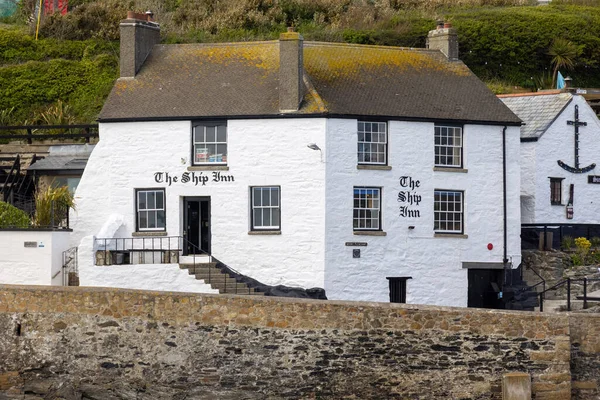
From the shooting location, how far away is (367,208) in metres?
34.6

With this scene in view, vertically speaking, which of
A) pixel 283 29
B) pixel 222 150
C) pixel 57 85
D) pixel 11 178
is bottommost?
pixel 11 178

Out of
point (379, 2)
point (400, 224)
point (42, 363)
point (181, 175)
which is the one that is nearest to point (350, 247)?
point (400, 224)

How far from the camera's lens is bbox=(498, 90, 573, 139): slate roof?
39.3 meters

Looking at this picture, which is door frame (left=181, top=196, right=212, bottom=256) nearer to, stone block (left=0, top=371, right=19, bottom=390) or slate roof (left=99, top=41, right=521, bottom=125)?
slate roof (left=99, top=41, right=521, bottom=125)

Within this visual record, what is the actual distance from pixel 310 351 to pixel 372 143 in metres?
8.99

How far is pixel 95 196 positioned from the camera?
35.4m

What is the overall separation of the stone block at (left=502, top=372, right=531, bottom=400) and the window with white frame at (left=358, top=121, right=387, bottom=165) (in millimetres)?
9230

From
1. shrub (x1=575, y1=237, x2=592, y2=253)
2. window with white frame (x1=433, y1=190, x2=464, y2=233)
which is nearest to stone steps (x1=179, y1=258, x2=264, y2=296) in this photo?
window with white frame (x1=433, y1=190, x2=464, y2=233)

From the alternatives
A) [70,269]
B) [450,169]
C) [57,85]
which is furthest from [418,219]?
[57,85]

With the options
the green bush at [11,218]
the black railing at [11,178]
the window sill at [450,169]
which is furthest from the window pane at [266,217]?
the black railing at [11,178]

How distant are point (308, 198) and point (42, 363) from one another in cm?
916

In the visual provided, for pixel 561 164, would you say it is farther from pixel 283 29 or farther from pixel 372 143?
pixel 283 29

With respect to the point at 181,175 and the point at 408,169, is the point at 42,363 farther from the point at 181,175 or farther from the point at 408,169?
the point at 408,169

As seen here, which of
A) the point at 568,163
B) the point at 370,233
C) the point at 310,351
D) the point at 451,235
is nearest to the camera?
the point at 310,351
